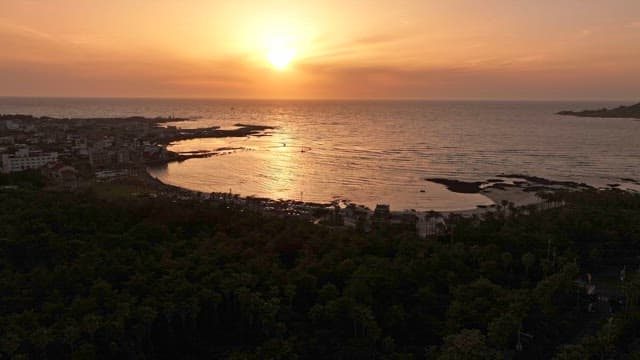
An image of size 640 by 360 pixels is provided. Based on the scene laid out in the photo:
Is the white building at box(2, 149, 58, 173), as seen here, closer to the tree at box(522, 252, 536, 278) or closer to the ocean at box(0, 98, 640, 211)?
the ocean at box(0, 98, 640, 211)

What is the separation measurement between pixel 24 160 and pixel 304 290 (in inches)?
1869

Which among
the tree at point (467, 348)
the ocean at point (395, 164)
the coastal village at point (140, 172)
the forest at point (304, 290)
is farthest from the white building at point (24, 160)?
the tree at point (467, 348)

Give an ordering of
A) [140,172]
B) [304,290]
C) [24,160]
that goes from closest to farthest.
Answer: [304,290] → [140,172] → [24,160]

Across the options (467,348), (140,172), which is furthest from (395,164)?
(467,348)

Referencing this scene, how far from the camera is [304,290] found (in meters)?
19.3

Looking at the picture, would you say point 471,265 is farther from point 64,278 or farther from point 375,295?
point 64,278

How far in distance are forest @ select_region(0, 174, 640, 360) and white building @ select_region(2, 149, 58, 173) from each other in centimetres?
3263

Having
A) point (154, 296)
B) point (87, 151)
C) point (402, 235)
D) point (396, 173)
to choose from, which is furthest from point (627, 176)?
point (87, 151)

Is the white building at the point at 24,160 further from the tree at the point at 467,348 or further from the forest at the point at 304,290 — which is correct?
the tree at the point at 467,348

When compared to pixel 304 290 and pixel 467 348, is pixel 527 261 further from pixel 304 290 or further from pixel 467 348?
pixel 304 290

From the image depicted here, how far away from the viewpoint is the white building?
53.9 meters

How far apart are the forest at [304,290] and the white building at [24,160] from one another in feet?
107

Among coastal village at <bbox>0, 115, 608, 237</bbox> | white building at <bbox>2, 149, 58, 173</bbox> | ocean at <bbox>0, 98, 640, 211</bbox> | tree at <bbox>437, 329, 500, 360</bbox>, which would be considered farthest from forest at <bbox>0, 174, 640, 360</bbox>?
white building at <bbox>2, 149, 58, 173</bbox>

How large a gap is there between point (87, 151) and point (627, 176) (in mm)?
60661
